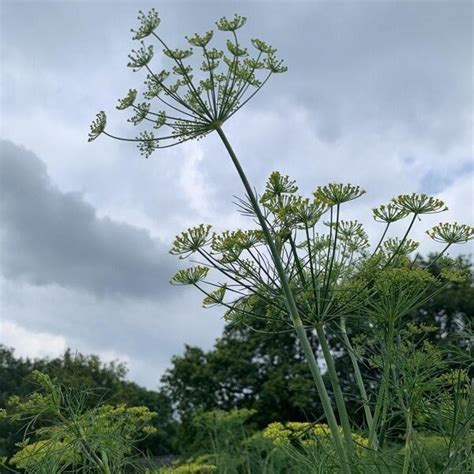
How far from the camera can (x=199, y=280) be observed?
5.05m

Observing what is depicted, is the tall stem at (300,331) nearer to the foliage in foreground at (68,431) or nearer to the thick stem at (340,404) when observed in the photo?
the thick stem at (340,404)

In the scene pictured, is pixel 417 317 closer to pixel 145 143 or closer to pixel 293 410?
pixel 293 410

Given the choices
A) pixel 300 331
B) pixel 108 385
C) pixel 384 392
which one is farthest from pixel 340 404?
pixel 108 385

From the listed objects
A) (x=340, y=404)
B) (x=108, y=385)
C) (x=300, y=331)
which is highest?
(x=108, y=385)

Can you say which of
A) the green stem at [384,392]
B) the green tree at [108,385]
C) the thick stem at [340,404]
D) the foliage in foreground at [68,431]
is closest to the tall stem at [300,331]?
the thick stem at [340,404]

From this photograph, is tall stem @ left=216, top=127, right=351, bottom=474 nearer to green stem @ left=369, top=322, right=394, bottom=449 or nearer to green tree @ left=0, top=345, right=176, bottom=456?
green stem @ left=369, top=322, right=394, bottom=449

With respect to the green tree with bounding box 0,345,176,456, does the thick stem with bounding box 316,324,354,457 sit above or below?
below

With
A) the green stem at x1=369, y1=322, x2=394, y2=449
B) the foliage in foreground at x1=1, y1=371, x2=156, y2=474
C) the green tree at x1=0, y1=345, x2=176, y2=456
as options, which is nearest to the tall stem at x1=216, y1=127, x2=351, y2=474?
the green stem at x1=369, y1=322, x2=394, y2=449

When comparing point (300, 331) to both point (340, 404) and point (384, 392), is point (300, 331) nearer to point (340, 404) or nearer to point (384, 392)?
point (340, 404)

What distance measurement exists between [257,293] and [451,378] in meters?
1.46

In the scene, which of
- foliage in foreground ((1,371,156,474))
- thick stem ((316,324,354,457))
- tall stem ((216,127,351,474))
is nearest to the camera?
tall stem ((216,127,351,474))

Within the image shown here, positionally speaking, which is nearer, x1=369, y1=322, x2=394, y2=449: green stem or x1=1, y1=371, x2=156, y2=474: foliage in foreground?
x1=369, y1=322, x2=394, y2=449: green stem

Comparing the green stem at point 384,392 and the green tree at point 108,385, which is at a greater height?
the green tree at point 108,385

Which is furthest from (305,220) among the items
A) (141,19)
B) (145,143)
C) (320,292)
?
(141,19)
